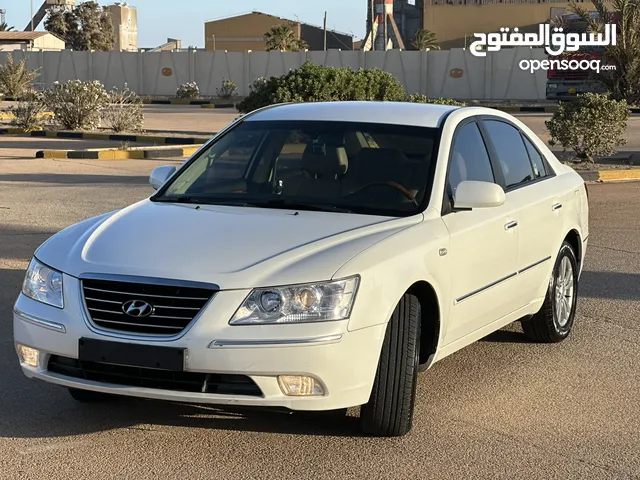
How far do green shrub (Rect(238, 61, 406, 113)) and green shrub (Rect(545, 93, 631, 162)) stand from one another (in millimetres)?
4659

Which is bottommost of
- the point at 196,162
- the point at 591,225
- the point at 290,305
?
the point at 591,225

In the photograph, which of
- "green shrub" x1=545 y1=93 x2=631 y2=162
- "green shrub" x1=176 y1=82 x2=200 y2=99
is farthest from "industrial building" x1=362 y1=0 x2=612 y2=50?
"green shrub" x1=545 y1=93 x2=631 y2=162

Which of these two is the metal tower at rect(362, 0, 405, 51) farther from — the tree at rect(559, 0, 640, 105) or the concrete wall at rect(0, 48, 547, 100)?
the tree at rect(559, 0, 640, 105)

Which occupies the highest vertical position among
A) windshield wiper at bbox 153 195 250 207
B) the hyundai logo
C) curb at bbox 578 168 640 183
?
windshield wiper at bbox 153 195 250 207

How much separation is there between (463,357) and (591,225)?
243 inches

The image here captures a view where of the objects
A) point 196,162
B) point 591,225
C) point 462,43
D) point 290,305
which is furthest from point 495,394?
point 462,43

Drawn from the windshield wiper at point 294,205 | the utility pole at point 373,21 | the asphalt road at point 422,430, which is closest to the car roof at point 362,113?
the windshield wiper at point 294,205

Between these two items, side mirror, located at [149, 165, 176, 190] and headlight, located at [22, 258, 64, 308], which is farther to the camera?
side mirror, located at [149, 165, 176, 190]

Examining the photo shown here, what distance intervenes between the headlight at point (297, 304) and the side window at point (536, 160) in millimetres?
2726

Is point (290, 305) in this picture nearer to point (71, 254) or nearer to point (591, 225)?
point (71, 254)

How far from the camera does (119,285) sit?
4.65m

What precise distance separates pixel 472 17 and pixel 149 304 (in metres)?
89.4

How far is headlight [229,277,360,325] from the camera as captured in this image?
4.52 meters

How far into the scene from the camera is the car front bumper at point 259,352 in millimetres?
4477
